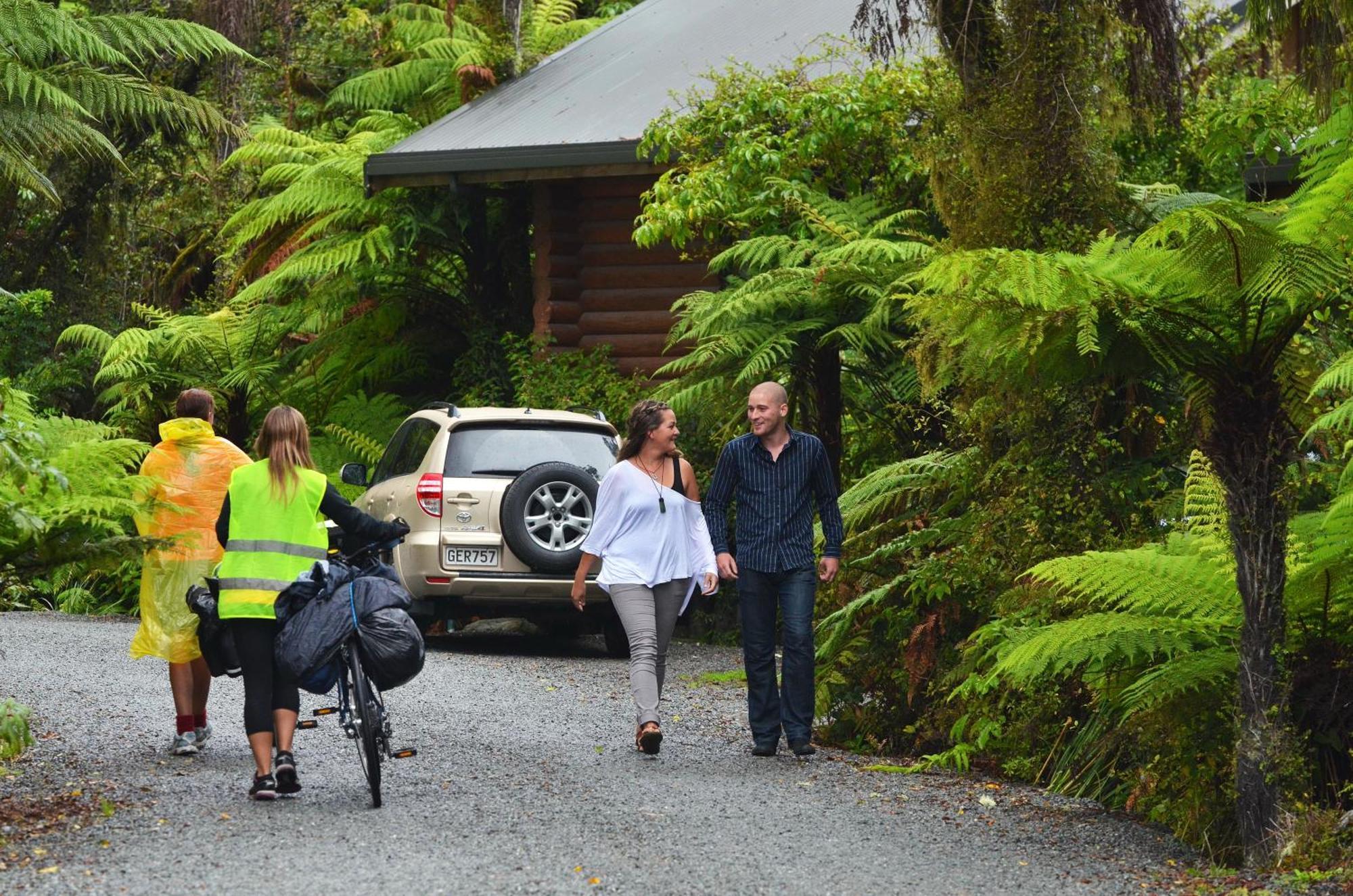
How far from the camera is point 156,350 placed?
18312 mm

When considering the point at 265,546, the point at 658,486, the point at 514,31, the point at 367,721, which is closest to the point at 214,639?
the point at 265,546

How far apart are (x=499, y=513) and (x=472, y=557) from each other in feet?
1.16

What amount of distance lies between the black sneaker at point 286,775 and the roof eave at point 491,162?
9025 mm

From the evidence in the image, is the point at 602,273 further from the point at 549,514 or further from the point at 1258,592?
the point at 1258,592

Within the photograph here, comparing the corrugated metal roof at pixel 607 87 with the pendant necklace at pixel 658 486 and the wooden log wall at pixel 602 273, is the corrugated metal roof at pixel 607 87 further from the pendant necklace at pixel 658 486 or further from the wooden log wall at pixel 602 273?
the pendant necklace at pixel 658 486

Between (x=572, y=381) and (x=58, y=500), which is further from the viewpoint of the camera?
(x=572, y=381)

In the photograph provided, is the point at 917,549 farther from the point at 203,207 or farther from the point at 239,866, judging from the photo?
the point at 203,207

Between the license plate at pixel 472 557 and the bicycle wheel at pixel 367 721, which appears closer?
the bicycle wheel at pixel 367 721

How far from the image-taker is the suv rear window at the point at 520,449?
12516mm

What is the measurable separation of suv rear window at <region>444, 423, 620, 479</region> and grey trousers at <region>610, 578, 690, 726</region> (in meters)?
3.87

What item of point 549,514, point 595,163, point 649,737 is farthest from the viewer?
point 595,163

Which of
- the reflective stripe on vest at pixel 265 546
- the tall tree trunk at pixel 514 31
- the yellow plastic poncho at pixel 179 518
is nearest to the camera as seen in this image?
the reflective stripe on vest at pixel 265 546

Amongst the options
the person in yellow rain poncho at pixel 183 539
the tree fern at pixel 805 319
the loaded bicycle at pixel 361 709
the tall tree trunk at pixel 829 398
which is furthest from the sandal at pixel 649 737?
the tall tree trunk at pixel 829 398

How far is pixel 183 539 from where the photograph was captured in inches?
333
